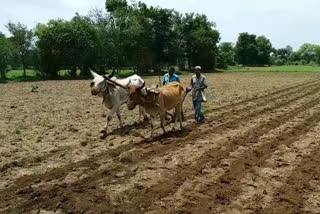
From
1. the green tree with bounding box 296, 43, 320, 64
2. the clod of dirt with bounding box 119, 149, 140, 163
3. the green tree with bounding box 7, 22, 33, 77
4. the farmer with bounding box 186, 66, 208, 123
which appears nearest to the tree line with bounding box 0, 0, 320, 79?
the green tree with bounding box 7, 22, 33, 77

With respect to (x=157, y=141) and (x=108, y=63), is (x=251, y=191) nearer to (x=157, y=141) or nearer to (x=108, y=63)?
(x=157, y=141)

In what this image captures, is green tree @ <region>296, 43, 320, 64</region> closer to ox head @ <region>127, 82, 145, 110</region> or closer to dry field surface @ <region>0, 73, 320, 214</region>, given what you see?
dry field surface @ <region>0, 73, 320, 214</region>

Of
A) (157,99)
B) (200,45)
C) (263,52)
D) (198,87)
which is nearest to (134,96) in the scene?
(157,99)

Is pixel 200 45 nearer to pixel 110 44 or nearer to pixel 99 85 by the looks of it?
pixel 110 44

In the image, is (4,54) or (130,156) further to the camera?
(4,54)

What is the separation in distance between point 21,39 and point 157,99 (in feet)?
144

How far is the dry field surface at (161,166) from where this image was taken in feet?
22.7

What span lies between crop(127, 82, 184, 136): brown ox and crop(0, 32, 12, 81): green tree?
38.8 meters

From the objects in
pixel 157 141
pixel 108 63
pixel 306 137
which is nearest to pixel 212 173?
pixel 157 141

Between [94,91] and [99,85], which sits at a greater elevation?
[99,85]

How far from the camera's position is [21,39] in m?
51.1

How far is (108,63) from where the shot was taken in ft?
177

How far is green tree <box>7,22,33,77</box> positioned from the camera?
50.9 m

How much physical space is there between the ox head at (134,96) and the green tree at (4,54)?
39.5m
